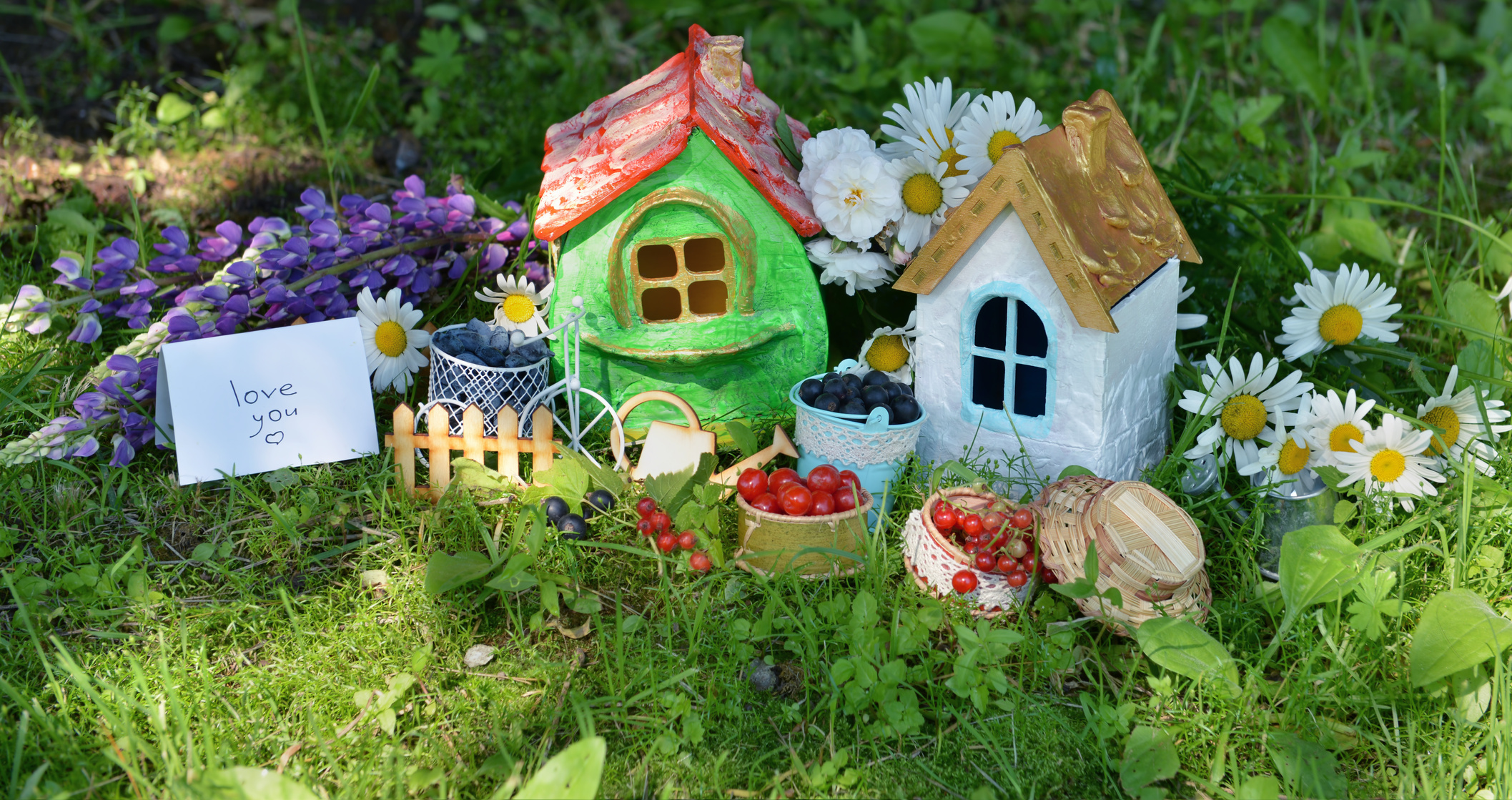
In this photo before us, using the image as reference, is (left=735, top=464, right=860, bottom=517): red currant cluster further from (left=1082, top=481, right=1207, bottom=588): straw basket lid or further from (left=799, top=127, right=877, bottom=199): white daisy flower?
(left=799, top=127, right=877, bottom=199): white daisy flower

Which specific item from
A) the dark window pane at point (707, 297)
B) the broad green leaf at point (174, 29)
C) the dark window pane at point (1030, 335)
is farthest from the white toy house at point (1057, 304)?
the broad green leaf at point (174, 29)

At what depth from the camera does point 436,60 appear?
4254 mm

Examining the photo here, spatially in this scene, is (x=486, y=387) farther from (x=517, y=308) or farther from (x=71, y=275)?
(x=71, y=275)

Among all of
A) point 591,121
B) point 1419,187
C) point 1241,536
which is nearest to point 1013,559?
point 1241,536

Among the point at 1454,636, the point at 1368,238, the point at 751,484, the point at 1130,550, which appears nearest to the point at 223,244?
the point at 751,484

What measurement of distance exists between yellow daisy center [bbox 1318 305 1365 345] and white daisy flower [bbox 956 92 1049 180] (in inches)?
31.5

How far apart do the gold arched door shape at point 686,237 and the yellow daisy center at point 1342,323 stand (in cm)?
134

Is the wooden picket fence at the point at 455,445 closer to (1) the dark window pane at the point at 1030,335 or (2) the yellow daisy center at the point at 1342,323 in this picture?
(1) the dark window pane at the point at 1030,335

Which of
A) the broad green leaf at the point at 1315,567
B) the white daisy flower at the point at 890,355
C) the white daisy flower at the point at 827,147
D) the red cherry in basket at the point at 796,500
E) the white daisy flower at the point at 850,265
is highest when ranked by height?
the white daisy flower at the point at 827,147

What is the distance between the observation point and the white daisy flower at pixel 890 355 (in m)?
2.68

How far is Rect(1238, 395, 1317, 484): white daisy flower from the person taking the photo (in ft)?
7.75

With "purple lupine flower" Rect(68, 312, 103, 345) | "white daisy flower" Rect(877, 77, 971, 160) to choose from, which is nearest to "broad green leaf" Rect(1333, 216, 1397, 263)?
"white daisy flower" Rect(877, 77, 971, 160)

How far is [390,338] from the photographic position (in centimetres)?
276

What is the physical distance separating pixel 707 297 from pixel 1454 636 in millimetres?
1812
